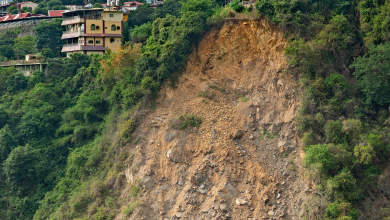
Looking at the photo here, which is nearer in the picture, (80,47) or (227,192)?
(227,192)

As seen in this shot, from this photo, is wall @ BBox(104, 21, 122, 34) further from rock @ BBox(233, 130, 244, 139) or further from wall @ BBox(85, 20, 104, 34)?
rock @ BBox(233, 130, 244, 139)

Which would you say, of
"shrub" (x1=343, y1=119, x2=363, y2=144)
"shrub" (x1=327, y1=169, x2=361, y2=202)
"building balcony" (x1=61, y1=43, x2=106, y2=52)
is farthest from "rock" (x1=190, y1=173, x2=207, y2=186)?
"building balcony" (x1=61, y1=43, x2=106, y2=52)

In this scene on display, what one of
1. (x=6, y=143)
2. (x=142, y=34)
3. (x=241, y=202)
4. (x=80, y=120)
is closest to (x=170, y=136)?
(x=241, y=202)

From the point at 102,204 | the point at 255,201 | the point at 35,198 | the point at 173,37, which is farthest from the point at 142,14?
the point at 255,201

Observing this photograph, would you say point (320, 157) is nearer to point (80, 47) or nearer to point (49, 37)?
point (80, 47)

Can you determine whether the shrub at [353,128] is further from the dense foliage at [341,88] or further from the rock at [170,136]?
the rock at [170,136]

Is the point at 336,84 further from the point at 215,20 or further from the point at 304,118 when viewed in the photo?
the point at 215,20
